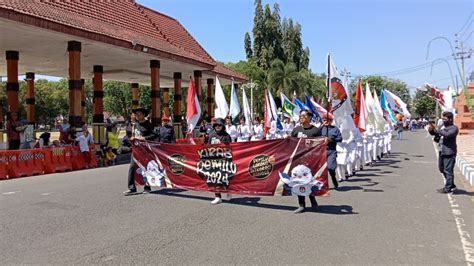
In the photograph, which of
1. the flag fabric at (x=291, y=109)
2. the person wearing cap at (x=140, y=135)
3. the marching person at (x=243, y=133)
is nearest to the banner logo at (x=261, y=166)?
the person wearing cap at (x=140, y=135)

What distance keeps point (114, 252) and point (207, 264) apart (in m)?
1.21

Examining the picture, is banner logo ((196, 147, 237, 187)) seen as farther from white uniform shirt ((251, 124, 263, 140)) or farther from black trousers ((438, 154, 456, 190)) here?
white uniform shirt ((251, 124, 263, 140))

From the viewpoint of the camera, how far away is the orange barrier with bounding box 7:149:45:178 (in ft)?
41.9

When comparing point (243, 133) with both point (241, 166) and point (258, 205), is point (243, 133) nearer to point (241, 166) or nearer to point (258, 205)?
point (241, 166)

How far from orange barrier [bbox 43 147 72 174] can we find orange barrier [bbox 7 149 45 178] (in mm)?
232

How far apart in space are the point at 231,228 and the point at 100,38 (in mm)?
12336

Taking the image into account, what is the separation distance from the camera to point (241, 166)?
27.4ft

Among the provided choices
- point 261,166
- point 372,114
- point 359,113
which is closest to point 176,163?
point 261,166

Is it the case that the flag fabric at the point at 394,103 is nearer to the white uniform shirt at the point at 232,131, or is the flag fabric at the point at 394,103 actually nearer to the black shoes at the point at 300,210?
the white uniform shirt at the point at 232,131

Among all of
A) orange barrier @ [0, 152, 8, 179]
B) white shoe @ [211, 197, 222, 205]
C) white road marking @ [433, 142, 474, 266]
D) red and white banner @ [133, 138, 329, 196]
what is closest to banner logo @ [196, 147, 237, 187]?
red and white banner @ [133, 138, 329, 196]

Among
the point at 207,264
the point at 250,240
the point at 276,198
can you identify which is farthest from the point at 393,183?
the point at 207,264

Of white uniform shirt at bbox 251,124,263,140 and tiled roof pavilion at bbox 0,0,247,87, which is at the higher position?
tiled roof pavilion at bbox 0,0,247,87

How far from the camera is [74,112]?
16938mm

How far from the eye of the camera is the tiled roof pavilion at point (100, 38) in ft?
47.8
